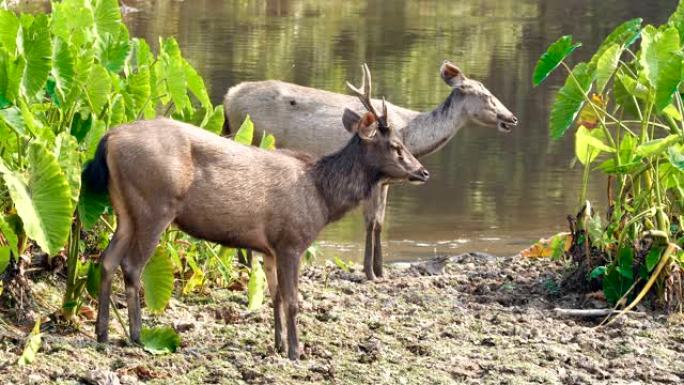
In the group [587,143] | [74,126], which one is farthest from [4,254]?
[587,143]

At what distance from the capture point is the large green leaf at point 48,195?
20.6 ft

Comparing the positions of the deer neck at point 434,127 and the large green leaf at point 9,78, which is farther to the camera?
the deer neck at point 434,127

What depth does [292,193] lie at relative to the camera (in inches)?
286

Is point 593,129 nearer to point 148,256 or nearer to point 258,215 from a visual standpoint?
point 258,215

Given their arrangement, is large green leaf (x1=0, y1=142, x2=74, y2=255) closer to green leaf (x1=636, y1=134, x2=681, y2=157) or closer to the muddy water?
green leaf (x1=636, y1=134, x2=681, y2=157)

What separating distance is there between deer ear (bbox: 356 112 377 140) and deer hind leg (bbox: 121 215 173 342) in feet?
3.99

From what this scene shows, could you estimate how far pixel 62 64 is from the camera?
6.96 meters

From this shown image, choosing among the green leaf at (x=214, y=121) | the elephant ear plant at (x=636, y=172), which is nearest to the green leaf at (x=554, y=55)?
the elephant ear plant at (x=636, y=172)

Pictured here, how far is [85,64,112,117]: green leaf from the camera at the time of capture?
699 cm

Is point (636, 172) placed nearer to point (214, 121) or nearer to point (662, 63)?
point (662, 63)

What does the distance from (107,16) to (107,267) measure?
1667 mm

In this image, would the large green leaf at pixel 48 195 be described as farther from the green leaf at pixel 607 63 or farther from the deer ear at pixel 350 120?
the green leaf at pixel 607 63

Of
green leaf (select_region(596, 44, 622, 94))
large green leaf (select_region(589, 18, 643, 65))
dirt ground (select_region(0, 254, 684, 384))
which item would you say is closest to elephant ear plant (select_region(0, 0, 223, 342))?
dirt ground (select_region(0, 254, 684, 384))

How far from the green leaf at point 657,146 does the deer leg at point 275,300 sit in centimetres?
230
